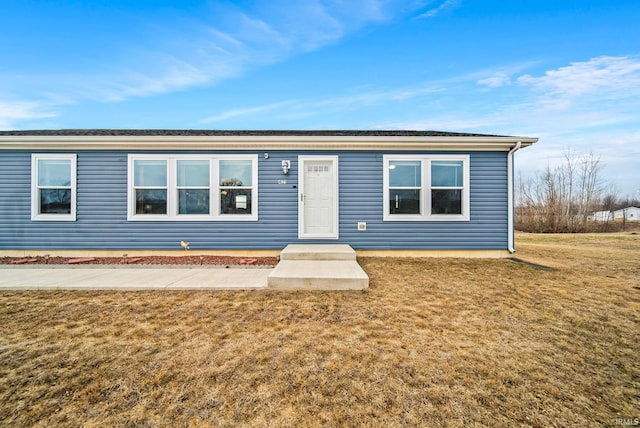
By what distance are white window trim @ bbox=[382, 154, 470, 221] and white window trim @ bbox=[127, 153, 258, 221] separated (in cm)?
336

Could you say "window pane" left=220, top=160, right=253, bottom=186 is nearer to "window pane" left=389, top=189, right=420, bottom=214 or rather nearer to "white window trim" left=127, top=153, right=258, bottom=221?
"white window trim" left=127, top=153, right=258, bottom=221

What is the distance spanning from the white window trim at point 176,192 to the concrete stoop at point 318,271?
1.85 metres

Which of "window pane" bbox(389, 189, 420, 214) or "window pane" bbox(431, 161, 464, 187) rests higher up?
"window pane" bbox(431, 161, 464, 187)

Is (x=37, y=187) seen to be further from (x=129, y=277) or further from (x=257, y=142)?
(x=257, y=142)

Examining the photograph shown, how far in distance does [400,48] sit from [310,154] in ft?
29.7

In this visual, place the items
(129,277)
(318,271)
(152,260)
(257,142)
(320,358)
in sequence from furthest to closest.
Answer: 1. (257,142)
2. (152,260)
3. (129,277)
4. (318,271)
5. (320,358)

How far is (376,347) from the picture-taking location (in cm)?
239

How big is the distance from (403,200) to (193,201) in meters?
5.43

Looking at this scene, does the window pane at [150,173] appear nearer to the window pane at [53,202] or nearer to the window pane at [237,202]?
the window pane at [237,202]

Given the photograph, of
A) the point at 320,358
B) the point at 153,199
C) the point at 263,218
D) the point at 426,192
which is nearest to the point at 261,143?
the point at 263,218

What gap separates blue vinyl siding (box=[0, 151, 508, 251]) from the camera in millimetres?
6410

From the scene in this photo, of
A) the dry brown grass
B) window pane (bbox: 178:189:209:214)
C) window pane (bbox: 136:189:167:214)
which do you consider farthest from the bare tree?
window pane (bbox: 136:189:167:214)

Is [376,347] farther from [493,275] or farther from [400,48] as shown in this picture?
[400,48]

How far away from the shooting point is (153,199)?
6520 mm
